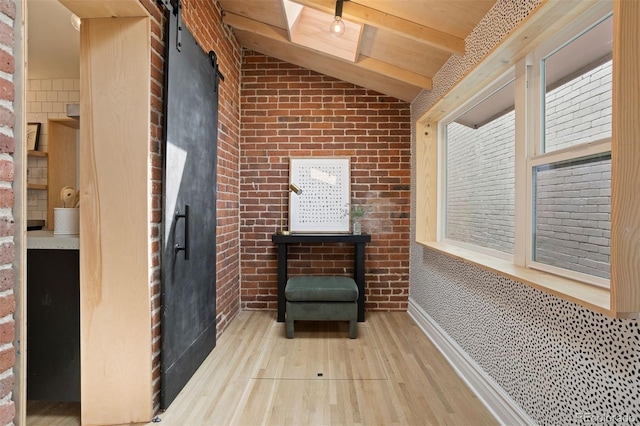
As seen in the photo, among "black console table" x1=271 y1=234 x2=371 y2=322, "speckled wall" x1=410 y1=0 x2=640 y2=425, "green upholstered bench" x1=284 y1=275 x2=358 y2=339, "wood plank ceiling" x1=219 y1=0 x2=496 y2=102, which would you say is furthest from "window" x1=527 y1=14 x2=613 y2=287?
"black console table" x1=271 y1=234 x2=371 y2=322

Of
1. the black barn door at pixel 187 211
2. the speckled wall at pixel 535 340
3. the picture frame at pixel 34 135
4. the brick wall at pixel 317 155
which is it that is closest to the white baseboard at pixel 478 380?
the speckled wall at pixel 535 340

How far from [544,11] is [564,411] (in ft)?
5.50

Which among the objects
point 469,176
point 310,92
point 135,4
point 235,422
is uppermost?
point 310,92

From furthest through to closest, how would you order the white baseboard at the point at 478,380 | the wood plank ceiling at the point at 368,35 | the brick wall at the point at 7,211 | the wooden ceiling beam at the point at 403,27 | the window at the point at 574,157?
the wooden ceiling beam at the point at 403,27, the wood plank ceiling at the point at 368,35, the white baseboard at the point at 478,380, the window at the point at 574,157, the brick wall at the point at 7,211

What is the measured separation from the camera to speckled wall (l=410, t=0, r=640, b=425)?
116 cm

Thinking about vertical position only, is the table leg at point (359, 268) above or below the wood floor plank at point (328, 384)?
above

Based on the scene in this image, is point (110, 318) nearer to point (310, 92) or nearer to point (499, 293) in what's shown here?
point (499, 293)

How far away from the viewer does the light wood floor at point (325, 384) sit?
1.91m

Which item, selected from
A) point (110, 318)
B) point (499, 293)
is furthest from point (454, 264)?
point (110, 318)

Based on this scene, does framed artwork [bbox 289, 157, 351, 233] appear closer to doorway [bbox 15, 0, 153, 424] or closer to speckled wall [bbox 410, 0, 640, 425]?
speckled wall [bbox 410, 0, 640, 425]

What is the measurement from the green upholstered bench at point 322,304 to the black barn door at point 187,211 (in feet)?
2.16

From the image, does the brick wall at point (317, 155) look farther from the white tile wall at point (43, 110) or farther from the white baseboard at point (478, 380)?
the white tile wall at point (43, 110)

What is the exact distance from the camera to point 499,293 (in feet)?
6.46

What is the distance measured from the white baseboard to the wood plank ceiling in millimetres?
2085
